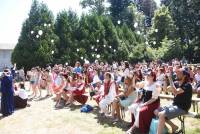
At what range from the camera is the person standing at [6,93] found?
14.5 meters

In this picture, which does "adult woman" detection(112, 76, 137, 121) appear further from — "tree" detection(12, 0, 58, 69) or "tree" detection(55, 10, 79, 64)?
"tree" detection(55, 10, 79, 64)

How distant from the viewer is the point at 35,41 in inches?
1393

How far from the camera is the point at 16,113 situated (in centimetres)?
1499

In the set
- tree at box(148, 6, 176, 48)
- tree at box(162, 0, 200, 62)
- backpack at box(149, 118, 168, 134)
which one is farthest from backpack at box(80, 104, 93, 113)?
tree at box(162, 0, 200, 62)

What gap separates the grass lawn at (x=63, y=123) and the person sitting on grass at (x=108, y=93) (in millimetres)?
465

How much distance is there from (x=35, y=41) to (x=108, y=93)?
23828mm

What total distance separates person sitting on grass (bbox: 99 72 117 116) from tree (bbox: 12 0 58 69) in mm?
22336

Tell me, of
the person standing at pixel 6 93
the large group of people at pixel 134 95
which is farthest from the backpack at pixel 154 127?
the person standing at pixel 6 93

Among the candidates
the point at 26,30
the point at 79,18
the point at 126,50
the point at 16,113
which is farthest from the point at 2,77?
the point at 126,50

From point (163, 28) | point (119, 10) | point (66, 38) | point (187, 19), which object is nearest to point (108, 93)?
point (66, 38)

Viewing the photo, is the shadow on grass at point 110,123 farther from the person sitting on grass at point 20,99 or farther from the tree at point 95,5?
the tree at point 95,5

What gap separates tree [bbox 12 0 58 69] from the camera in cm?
3481

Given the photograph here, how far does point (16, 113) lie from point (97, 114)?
3.57 meters

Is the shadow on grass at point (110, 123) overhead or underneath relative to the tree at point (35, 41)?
underneath
